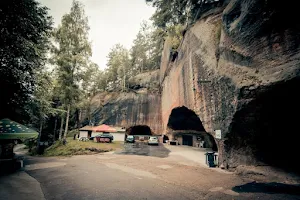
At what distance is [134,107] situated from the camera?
3622 cm

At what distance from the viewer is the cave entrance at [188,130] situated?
24.2m

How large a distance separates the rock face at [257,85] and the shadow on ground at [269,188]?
2099 mm

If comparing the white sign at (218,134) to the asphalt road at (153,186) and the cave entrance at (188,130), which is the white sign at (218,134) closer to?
the asphalt road at (153,186)

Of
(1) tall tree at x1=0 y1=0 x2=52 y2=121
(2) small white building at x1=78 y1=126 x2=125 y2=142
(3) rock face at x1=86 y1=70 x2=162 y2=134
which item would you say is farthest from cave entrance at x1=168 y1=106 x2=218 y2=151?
(1) tall tree at x1=0 y1=0 x2=52 y2=121

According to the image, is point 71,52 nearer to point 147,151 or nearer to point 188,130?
point 147,151

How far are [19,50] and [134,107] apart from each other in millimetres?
27760

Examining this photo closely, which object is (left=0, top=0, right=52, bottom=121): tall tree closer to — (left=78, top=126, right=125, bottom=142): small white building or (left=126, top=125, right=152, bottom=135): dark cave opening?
(left=78, top=126, right=125, bottom=142): small white building

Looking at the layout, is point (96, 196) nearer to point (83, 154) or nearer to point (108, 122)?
point (83, 154)

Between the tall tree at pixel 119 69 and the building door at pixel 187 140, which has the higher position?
the tall tree at pixel 119 69

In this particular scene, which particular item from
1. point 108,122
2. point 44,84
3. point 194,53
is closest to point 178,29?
point 194,53

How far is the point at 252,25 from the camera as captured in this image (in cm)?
894

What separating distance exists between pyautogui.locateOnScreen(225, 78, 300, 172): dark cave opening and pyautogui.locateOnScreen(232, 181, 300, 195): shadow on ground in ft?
7.26

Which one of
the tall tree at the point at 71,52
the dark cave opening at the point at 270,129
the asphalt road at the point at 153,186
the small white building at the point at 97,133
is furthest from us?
the small white building at the point at 97,133

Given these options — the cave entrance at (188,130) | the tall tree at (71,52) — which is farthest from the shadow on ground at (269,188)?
the tall tree at (71,52)
